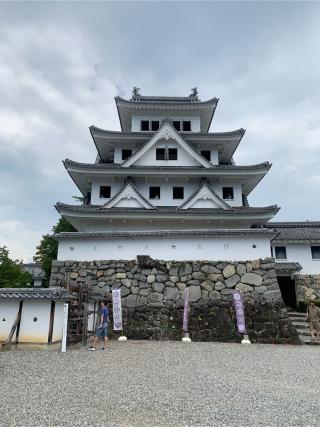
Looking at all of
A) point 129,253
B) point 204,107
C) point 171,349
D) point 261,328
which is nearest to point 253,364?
point 171,349

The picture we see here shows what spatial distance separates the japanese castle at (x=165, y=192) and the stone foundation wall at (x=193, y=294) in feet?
1.42

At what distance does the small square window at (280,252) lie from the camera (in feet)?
60.1

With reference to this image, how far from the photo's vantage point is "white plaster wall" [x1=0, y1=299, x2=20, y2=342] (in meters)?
8.59

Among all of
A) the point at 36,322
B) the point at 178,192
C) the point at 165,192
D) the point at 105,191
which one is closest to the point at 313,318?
the point at 36,322

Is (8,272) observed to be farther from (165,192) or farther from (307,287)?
(307,287)

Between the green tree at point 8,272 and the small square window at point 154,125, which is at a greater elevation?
the small square window at point 154,125

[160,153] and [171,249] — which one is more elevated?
[160,153]

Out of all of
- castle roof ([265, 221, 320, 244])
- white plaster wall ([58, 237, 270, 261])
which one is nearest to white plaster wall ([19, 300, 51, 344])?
white plaster wall ([58, 237, 270, 261])

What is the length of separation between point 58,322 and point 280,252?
44.5 feet

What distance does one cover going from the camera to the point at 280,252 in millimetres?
18422

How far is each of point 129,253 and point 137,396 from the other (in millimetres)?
7530

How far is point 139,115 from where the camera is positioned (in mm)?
19125

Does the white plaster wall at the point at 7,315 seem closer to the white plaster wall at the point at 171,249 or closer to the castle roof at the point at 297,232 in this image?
the white plaster wall at the point at 171,249

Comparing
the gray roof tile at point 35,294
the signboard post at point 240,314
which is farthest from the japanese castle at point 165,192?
the gray roof tile at point 35,294
